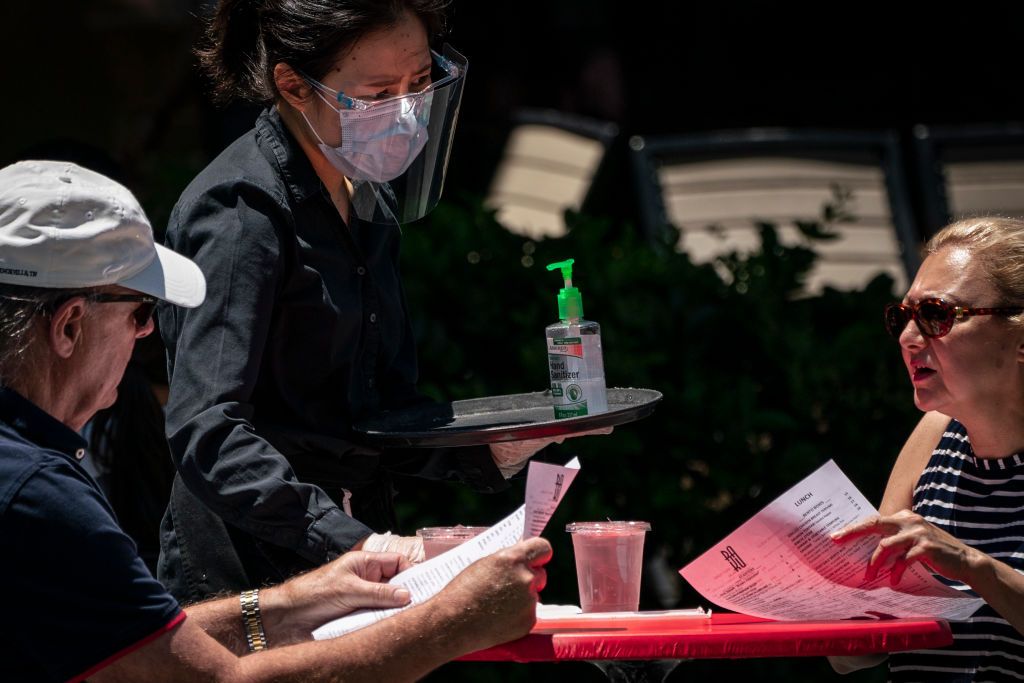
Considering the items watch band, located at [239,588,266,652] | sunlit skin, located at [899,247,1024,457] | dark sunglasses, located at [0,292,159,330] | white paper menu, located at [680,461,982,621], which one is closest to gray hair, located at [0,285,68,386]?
dark sunglasses, located at [0,292,159,330]

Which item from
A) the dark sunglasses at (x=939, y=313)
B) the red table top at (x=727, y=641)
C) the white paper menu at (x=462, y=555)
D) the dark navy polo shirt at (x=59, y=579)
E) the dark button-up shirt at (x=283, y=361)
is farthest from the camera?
the dark sunglasses at (x=939, y=313)

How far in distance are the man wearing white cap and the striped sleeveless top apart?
948 mm

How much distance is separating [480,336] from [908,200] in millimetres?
3099

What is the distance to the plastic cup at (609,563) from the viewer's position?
2.76m

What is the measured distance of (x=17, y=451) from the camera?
7.30ft

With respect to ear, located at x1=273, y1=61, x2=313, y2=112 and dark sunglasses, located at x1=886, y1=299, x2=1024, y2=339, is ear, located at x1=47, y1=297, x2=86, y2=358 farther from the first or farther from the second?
dark sunglasses, located at x1=886, y1=299, x2=1024, y2=339

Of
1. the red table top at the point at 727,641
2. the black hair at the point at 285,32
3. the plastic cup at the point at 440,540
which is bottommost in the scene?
the red table top at the point at 727,641

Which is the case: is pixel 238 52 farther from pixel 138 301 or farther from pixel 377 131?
pixel 138 301

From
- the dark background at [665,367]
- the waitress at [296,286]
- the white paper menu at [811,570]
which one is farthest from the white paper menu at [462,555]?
the dark background at [665,367]

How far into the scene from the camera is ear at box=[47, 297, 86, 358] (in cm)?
234

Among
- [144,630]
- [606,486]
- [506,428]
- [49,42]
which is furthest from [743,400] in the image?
[49,42]

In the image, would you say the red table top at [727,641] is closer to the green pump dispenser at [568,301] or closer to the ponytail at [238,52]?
the green pump dispenser at [568,301]

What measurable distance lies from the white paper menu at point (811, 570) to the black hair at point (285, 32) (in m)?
1.25

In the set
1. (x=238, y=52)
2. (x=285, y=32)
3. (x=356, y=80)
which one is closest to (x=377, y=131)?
(x=356, y=80)
